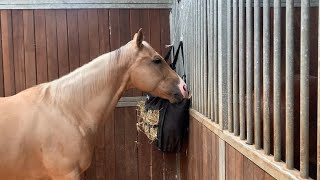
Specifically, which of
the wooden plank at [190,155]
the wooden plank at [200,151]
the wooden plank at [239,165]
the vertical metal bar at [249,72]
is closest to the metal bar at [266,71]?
the vertical metal bar at [249,72]

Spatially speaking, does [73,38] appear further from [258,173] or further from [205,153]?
[258,173]

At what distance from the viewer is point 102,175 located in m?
3.14

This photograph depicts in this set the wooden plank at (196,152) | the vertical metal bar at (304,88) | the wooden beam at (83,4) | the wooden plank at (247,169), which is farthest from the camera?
the wooden beam at (83,4)

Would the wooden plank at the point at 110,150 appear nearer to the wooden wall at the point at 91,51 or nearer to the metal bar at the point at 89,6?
the wooden wall at the point at 91,51

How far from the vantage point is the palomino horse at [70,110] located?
2.04 meters

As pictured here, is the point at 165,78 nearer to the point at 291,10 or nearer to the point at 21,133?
the point at 21,133

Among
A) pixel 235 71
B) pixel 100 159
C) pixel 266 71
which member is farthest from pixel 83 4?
pixel 266 71

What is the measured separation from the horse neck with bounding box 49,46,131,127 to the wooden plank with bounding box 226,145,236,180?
0.97 meters

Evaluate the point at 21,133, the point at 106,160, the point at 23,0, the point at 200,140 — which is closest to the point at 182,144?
the point at 200,140

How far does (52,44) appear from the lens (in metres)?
3.00

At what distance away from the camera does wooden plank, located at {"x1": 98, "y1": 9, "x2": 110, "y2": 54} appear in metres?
3.02

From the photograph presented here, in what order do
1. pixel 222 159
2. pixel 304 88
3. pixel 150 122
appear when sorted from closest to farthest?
pixel 304 88
pixel 222 159
pixel 150 122

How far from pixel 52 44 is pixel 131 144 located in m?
1.15

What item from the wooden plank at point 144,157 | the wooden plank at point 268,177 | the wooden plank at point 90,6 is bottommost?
the wooden plank at point 144,157
